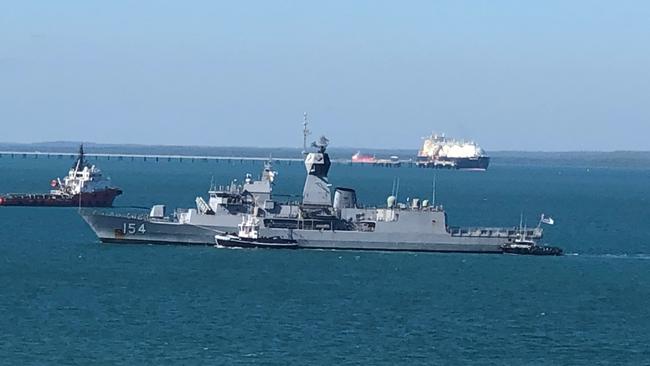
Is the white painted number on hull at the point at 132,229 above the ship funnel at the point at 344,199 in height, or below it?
below

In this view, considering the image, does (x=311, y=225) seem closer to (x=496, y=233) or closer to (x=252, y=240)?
(x=252, y=240)

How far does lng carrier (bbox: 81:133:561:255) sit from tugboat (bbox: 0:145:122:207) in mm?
40289

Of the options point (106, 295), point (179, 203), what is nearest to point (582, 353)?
point (106, 295)

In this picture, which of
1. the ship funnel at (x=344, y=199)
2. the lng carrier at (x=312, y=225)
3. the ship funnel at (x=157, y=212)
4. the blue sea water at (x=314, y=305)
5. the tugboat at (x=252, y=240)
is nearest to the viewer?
the blue sea water at (x=314, y=305)

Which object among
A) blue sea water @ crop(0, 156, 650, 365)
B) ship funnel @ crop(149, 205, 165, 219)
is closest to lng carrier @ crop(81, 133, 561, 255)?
ship funnel @ crop(149, 205, 165, 219)

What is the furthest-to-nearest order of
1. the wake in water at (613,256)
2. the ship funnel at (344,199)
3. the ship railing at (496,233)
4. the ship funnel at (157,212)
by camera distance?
1. the ship funnel at (157,212)
2. the wake in water at (613,256)
3. the ship funnel at (344,199)
4. the ship railing at (496,233)

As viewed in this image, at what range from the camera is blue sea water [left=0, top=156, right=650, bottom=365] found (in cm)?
4619

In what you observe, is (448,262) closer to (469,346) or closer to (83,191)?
(469,346)

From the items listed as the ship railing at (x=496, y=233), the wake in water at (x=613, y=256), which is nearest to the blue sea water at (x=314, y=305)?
the wake in water at (x=613, y=256)

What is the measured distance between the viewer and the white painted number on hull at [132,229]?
76.5m

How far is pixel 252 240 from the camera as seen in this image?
74250mm

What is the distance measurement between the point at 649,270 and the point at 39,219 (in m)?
43.6

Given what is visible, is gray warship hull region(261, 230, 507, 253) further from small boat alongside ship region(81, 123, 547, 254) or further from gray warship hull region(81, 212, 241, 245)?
gray warship hull region(81, 212, 241, 245)

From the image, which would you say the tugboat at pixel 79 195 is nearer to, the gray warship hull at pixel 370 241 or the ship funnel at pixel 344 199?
the ship funnel at pixel 344 199
